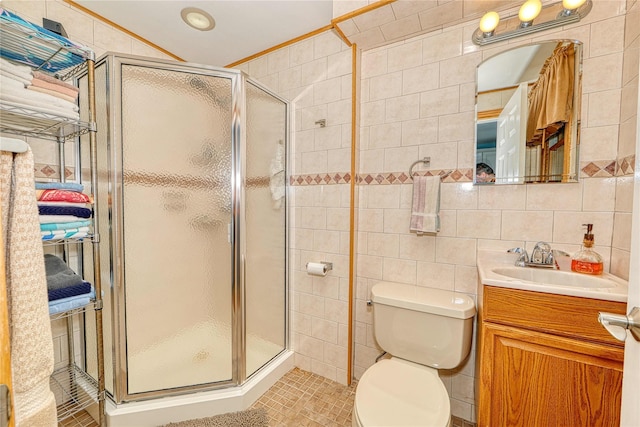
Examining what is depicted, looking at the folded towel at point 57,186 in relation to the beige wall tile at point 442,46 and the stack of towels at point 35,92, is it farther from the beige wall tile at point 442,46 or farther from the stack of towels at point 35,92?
the beige wall tile at point 442,46

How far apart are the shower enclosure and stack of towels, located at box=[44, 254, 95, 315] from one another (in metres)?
0.16

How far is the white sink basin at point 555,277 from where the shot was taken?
3.51 feet

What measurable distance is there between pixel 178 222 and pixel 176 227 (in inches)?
1.1

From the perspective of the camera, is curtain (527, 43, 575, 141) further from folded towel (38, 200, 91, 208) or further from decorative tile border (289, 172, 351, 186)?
folded towel (38, 200, 91, 208)

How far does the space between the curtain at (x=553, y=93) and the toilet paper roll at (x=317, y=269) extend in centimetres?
129

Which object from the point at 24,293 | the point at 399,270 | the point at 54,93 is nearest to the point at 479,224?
the point at 399,270

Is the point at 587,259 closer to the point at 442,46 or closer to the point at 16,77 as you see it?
the point at 442,46

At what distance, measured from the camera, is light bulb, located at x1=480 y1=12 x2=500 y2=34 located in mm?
1327

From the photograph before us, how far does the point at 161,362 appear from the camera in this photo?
4.87ft

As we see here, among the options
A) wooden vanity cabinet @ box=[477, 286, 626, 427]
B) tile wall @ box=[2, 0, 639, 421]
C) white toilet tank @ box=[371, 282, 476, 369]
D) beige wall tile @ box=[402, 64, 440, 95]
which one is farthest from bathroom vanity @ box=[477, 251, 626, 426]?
beige wall tile @ box=[402, 64, 440, 95]

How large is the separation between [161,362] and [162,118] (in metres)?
1.30

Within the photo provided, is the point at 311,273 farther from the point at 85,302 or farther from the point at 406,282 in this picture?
the point at 85,302

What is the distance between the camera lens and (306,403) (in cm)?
160

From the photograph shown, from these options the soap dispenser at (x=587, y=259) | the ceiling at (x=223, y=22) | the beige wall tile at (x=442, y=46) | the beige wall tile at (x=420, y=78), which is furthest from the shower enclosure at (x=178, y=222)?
the soap dispenser at (x=587, y=259)
